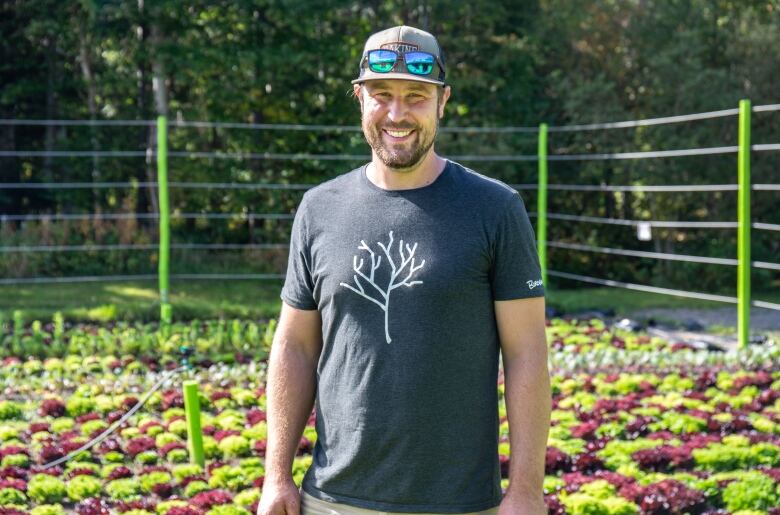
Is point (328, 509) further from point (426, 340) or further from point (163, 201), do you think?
point (163, 201)

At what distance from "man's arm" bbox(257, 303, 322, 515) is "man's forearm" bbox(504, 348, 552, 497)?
0.52 metres

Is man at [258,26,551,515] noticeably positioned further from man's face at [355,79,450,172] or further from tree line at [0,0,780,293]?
tree line at [0,0,780,293]

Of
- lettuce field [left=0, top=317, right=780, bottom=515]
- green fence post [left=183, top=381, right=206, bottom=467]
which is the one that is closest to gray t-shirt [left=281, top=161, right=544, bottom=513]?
lettuce field [left=0, top=317, right=780, bottom=515]

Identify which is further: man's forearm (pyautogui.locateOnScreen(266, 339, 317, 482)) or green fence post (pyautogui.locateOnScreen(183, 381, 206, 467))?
green fence post (pyautogui.locateOnScreen(183, 381, 206, 467))

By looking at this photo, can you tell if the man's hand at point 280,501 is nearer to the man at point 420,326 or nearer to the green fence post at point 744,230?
the man at point 420,326

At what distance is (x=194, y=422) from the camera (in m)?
5.04

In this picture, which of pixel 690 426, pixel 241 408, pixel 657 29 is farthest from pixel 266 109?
pixel 690 426

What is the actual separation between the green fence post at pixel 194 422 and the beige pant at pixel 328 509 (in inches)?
98.4

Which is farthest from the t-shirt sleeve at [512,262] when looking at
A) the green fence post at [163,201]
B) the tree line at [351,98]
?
the tree line at [351,98]

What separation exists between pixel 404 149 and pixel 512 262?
352 mm

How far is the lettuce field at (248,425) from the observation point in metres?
4.54

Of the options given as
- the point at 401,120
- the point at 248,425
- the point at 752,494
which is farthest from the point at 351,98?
the point at 401,120

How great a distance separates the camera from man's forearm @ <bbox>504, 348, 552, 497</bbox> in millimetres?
2422

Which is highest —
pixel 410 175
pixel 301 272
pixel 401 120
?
pixel 401 120
